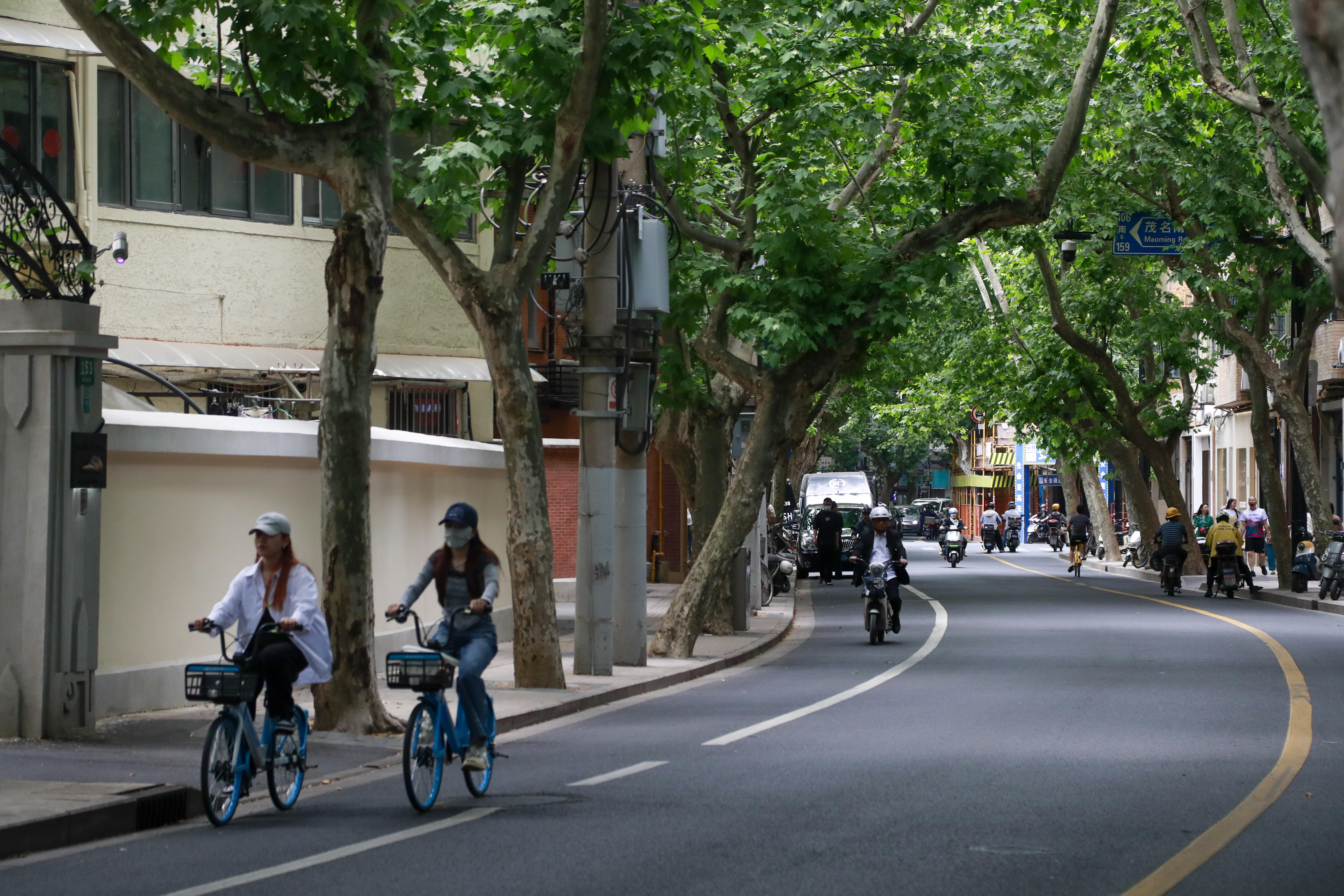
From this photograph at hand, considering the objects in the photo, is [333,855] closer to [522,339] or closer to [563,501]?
[522,339]

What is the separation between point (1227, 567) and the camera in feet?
104

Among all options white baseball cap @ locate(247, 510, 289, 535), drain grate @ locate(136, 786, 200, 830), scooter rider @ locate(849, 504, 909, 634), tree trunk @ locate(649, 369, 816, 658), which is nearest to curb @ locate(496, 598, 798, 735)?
tree trunk @ locate(649, 369, 816, 658)

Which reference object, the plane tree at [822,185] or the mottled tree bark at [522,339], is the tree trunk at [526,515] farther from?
the plane tree at [822,185]

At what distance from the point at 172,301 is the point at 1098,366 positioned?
21218 mm

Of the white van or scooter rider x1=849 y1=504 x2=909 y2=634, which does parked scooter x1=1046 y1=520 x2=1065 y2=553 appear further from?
scooter rider x1=849 y1=504 x2=909 y2=634

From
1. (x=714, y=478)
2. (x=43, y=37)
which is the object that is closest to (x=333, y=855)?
(x=714, y=478)

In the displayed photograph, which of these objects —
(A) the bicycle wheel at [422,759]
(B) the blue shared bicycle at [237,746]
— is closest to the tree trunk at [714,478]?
(A) the bicycle wheel at [422,759]

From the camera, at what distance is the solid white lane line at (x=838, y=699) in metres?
12.1

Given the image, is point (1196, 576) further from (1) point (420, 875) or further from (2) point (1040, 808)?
(1) point (420, 875)

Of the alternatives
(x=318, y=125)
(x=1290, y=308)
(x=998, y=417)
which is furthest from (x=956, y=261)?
(x=998, y=417)

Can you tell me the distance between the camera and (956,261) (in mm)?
19266

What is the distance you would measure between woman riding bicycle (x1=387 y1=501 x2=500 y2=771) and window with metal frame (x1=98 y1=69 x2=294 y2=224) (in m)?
13.3

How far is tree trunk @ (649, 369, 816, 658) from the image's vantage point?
1925 centimetres

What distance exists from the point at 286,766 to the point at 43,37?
1458cm
